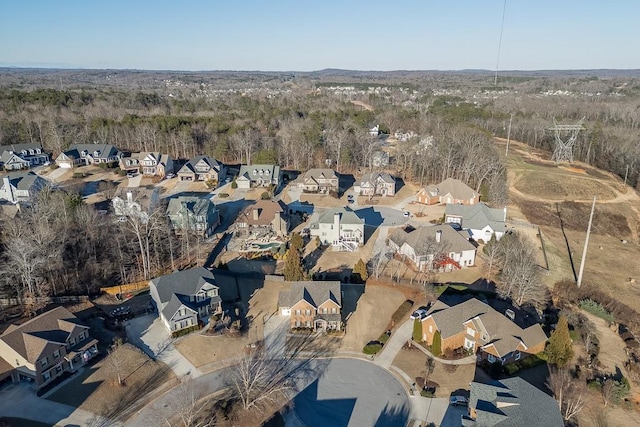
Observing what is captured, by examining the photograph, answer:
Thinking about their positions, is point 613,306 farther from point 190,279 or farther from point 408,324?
point 190,279

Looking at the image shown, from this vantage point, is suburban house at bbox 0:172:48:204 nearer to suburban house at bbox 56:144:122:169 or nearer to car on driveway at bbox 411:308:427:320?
suburban house at bbox 56:144:122:169

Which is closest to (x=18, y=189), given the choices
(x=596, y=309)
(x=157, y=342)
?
(x=157, y=342)

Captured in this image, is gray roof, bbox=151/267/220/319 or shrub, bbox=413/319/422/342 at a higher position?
gray roof, bbox=151/267/220/319

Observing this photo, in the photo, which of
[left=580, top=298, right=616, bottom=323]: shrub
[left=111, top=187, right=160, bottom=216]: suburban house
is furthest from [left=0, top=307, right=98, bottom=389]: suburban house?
[left=580, top=298, right=616, bottom=323]: shrub

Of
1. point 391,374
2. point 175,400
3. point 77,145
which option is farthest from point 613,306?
point 77,145

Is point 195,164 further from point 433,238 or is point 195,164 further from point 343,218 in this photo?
point 433,238

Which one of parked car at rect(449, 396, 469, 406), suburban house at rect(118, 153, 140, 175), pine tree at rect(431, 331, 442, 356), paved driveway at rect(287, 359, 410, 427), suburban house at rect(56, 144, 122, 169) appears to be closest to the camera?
paved driveway at rect(287, 359, 410, 427)
